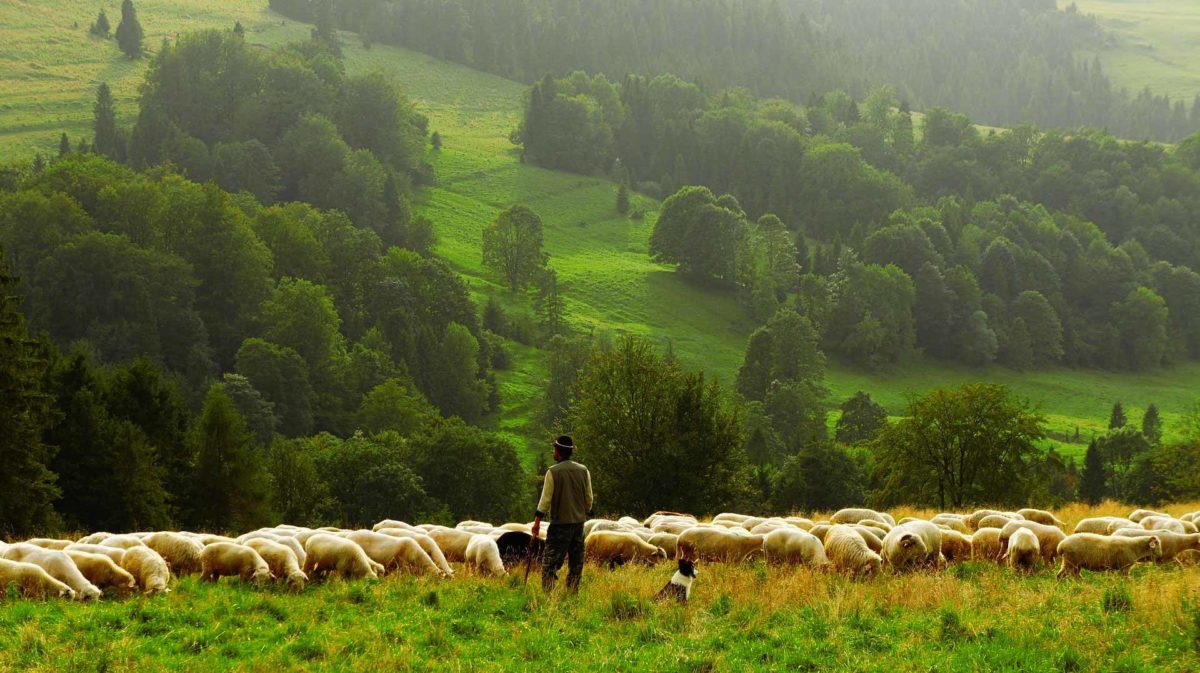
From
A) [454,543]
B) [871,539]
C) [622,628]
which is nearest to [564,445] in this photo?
[622,628]

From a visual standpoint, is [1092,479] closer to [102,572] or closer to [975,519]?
[975,519]

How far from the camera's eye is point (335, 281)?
14362 centimetres

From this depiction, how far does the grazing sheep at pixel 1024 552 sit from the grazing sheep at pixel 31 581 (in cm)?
1662

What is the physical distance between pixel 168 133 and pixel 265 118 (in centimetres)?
1681

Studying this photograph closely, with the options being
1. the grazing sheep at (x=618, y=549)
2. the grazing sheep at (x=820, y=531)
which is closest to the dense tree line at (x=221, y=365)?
the grazing sheep at (x=618, y=549)

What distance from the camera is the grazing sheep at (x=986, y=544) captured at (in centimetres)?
2472

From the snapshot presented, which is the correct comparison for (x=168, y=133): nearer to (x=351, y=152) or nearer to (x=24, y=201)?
(x=351, y=152)

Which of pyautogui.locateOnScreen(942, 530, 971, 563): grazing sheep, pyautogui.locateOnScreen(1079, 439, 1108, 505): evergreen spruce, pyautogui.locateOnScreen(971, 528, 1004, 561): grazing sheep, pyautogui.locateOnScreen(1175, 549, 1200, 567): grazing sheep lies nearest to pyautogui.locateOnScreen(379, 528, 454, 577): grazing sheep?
pyautogui.locateOnScreen(942, 530, 971, 563): grazing sheep

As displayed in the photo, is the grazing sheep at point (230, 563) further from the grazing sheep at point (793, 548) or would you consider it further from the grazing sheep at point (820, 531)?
the grazing sheep at point (820, 531)

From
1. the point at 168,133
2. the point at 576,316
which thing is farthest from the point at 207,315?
the point at 168,133

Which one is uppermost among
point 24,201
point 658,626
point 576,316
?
point 658,626

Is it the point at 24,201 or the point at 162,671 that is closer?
the point at 162,671

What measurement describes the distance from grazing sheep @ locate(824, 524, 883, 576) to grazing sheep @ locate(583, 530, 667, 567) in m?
3.43

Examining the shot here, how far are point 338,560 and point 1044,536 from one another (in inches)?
542
